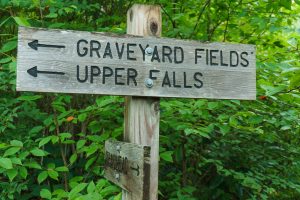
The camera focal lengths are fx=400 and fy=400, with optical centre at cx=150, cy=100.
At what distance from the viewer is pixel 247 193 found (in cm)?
385

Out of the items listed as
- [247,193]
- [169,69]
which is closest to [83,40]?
[169,69]

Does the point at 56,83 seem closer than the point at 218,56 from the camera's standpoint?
Yes

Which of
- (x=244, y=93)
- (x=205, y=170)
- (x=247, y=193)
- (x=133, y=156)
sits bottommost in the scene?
(x=247, y=193)

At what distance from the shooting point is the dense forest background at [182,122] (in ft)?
7.92

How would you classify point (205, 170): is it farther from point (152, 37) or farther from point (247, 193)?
point (152, 37)

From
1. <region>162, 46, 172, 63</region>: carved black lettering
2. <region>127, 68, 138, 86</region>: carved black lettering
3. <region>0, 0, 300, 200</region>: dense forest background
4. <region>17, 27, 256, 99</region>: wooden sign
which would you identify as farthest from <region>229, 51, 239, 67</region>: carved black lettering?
<region>0, 0, 300, 200</region>: dense forest background

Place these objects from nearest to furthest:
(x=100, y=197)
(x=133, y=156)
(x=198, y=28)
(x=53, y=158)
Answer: (x=133, y=156) → (x=100, y=197) → (x=198, y=28) → (x=53, y=158)

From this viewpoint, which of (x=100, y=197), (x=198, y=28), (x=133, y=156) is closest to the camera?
(x=133, y=156)

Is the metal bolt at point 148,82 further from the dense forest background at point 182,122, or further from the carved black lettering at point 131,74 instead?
the dense forest background at point 182,122

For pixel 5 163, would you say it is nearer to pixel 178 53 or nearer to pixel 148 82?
pixel 148 82

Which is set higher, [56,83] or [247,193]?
[56,83]

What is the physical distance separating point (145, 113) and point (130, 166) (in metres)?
0.22

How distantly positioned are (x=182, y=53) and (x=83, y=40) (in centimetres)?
39

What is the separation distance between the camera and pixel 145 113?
5.23 feet
